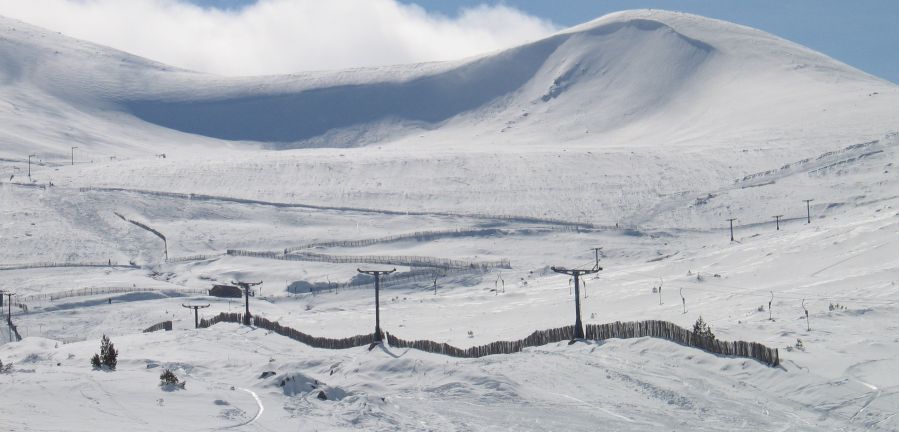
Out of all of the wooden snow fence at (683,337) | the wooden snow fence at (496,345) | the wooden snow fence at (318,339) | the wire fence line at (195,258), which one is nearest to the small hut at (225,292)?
the wire fence line at (195,258)

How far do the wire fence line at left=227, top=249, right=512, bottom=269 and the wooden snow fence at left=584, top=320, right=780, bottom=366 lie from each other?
3292 cm

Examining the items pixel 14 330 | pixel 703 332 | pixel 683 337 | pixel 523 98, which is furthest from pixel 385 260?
pixel 523 98

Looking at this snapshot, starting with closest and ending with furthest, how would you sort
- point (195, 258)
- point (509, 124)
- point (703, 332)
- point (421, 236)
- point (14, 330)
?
point (703, 332), point (14, 330), point (195, 258), point (421, 236), point (509, 124)

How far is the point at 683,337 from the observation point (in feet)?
94.0

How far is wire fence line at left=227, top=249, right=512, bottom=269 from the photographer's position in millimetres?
65062

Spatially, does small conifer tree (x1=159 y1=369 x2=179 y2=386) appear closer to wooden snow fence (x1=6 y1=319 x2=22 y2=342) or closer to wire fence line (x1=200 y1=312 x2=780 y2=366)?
wire fence line (x1=200 y1=312 x2=780 y2=366)

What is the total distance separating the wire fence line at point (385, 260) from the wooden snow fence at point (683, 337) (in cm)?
3292

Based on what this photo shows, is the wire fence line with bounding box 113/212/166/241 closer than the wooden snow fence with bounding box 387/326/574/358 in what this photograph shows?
No

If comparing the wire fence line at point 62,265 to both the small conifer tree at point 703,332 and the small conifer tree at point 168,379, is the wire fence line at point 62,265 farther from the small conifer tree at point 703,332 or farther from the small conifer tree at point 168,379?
the small conifer tree at point 168,379

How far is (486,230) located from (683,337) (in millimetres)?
48024

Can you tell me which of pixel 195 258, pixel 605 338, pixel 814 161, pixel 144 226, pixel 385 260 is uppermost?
pixel 814 161

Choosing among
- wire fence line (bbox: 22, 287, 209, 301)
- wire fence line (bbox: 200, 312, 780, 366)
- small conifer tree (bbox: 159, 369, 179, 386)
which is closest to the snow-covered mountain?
wire fence line (bbox: 22, 287, 209, 301)

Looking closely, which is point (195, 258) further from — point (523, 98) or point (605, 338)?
point (523, 98)

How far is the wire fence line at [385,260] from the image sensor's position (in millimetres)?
65062
